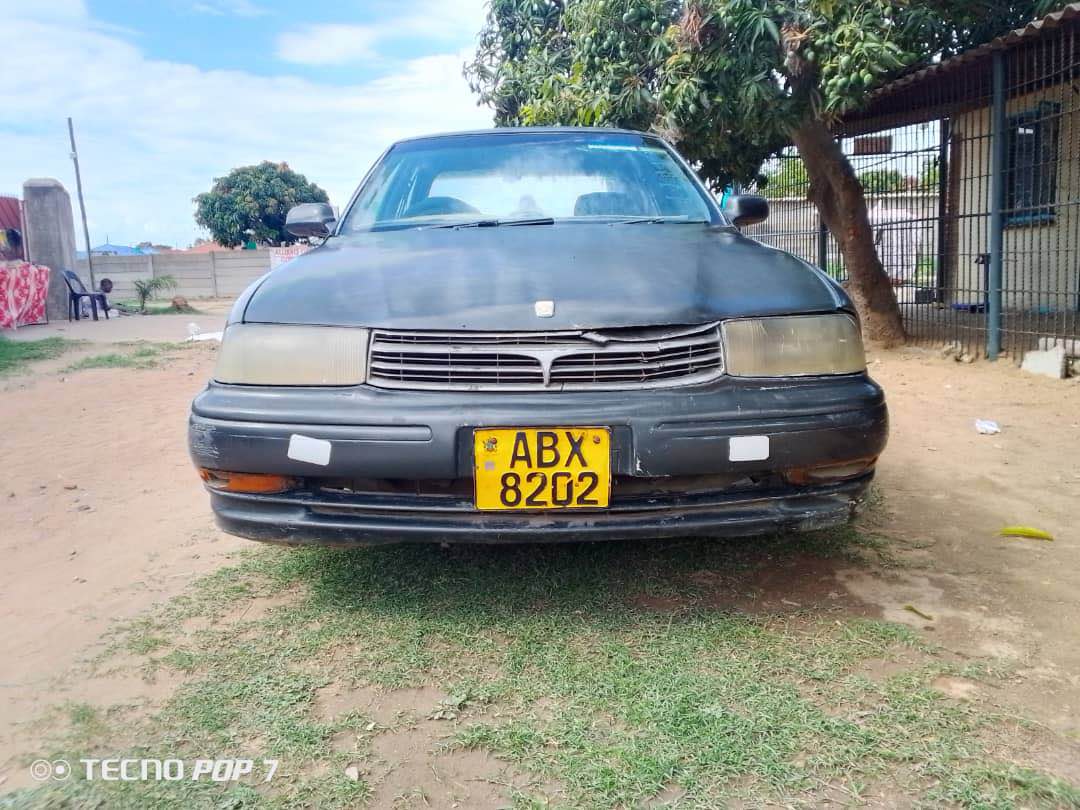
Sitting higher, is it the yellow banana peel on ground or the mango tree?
the mango tree

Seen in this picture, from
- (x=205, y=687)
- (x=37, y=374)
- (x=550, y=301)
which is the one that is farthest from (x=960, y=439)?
(x=37, y=374)

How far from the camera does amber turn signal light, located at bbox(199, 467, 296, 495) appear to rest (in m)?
2.14

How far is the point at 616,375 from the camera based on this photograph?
81.2 inches

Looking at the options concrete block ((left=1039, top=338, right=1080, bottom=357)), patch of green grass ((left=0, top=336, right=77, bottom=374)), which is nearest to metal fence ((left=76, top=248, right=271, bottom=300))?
patch of green grass ((left=0, top=336, right=77, bottom=374))

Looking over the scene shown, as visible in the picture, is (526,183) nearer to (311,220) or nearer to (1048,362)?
(311,220)

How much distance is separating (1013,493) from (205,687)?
3203mm

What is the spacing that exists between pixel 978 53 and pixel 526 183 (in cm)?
552

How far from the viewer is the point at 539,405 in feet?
6.54

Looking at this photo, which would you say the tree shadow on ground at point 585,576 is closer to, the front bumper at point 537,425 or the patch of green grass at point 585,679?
the patch of green grass at point 585,679

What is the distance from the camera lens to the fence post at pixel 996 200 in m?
6.78

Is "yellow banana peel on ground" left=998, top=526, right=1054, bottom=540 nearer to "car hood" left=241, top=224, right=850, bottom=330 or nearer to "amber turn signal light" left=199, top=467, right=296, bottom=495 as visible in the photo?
"car hood" left=241, top=224, right=850, bottom=330

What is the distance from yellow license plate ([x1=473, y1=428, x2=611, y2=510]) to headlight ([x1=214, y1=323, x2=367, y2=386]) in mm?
403

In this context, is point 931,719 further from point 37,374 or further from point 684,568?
point 37,374

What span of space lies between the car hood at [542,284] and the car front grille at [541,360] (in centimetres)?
3
